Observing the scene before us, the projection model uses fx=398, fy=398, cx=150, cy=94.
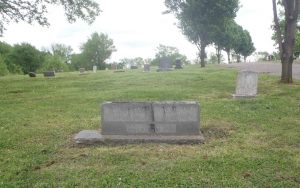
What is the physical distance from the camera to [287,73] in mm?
18547

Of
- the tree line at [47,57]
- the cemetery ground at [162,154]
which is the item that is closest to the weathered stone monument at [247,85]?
the cemetery ground at [162,154]

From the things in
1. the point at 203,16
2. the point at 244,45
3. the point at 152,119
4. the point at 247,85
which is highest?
the point at 203,16

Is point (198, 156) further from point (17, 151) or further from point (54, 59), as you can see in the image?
point (54, 59)

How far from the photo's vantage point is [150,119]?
848 cm

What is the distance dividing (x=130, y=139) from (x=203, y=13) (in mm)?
34509

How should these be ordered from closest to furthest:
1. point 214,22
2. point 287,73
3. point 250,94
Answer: point 250,94
point 287,73
point 214,22

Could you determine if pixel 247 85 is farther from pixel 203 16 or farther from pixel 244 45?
pixel 244 45

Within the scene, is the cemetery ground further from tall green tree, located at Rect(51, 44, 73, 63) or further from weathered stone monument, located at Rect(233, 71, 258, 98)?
tall green tree, located at Rect(51, 44, 73, 63)

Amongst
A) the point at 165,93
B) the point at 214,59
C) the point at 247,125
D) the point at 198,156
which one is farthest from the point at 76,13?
the point at 214,59

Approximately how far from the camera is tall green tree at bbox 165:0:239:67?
4028 cm

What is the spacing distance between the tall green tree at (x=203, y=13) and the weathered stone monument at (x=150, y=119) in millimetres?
32994

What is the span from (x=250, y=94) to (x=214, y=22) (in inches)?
1158

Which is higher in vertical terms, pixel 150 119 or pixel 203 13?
pixel 203 13

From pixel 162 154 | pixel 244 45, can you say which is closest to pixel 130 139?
pixel 162 154
